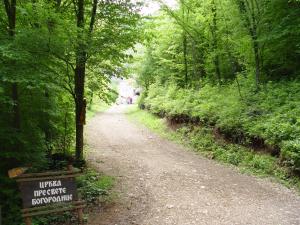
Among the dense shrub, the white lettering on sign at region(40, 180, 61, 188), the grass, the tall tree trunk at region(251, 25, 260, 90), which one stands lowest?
the grass

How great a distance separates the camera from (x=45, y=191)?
6160 mm

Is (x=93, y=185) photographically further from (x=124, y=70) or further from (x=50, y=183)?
(x=124, y=70)

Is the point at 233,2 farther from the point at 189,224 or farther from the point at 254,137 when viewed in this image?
the point at 189,224

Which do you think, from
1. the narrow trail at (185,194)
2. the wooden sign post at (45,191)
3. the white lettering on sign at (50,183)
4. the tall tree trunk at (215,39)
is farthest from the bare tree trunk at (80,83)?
the tall tree trunk at (215,39)

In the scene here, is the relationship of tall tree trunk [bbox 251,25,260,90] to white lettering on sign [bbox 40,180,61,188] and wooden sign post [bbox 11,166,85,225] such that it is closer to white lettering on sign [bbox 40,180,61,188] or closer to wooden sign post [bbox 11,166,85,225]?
wooden sign post [bbox 11,166,85,225]

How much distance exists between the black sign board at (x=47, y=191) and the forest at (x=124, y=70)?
1314 mm

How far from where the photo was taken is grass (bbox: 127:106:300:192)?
33.3ft

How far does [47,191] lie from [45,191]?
0.12 ft

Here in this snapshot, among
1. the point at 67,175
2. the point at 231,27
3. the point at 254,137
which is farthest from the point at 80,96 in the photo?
the point at 231,27

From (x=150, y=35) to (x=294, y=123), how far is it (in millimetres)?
5574

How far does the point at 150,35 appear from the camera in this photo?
1045 centimetres

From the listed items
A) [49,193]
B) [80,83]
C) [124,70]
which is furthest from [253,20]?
[49,193]

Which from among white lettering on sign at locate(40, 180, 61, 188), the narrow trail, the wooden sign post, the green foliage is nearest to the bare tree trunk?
the green foliage

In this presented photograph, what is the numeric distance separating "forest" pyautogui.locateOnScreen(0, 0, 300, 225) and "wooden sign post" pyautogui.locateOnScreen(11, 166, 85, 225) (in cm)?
124
